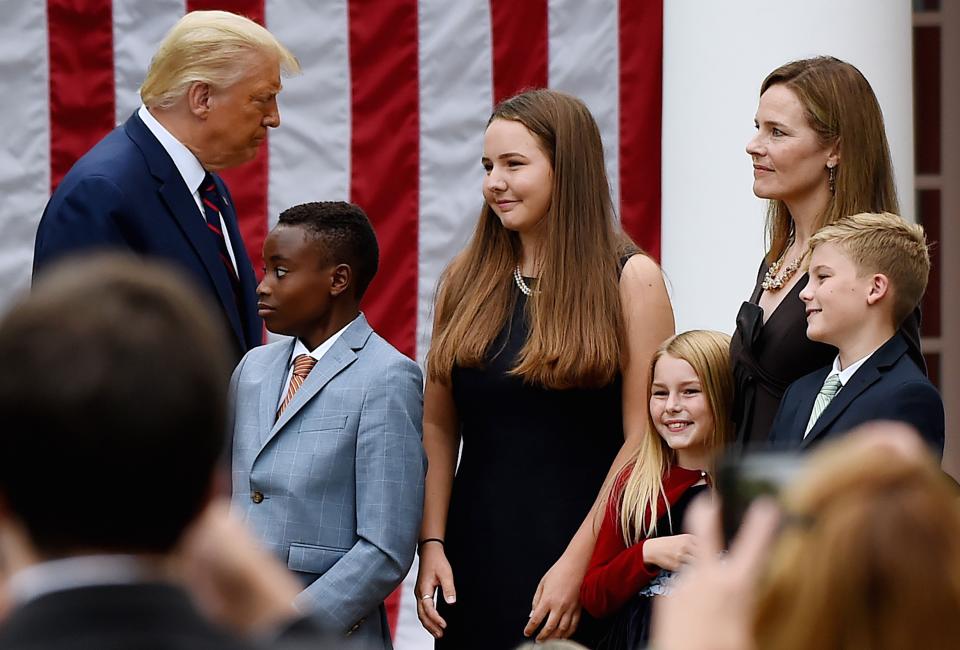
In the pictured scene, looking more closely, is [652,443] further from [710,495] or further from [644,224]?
[644,224]

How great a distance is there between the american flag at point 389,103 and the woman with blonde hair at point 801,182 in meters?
2.35

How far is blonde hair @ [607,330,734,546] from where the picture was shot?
328 centimetres

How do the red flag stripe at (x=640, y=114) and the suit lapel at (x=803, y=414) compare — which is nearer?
the suit lapel at (x=803, y=414)

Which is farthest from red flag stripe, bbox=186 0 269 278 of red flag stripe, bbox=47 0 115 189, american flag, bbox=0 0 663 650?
red flag stripe, bbox=47 0 115 189


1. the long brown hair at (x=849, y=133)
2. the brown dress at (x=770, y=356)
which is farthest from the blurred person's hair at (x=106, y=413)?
the long brown hair at (x=849, y=133)

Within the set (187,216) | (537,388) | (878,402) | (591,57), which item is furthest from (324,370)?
(591,57)

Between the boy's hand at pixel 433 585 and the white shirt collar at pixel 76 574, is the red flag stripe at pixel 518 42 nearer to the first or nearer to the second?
the boy's hand at pixel 433 585

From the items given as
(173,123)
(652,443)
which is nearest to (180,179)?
(173,123)

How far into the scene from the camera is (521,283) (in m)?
3.55

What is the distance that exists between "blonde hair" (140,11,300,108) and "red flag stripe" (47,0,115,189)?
1698 mm

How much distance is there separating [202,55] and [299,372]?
101cm

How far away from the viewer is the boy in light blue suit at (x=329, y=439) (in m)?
3.22

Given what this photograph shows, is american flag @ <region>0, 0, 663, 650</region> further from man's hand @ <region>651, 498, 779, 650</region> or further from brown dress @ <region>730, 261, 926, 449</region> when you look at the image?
man's hand @ <region>651, 498, 779, 650</region>

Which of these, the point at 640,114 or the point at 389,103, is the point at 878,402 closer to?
the point at 640,114
